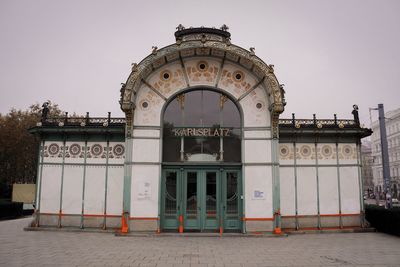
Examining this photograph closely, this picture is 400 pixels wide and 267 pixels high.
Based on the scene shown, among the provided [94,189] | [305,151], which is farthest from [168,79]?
[305,151]

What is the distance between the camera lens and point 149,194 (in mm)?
15094

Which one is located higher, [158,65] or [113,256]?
[158,65]

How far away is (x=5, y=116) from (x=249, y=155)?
3302cm

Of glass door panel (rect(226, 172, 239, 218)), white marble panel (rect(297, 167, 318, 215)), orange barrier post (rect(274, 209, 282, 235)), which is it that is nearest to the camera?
orange barrier post (rect(274, 209, 282, 235))

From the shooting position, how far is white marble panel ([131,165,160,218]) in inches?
589

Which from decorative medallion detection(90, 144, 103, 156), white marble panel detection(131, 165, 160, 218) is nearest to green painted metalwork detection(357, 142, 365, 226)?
white marble panel detection(131, 165, 160, 218)

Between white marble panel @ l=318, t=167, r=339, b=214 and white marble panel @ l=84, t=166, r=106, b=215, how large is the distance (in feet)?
35.7

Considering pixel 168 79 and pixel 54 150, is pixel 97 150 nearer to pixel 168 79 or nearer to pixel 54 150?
pixel 54 150

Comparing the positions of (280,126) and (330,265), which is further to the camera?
(280,126)

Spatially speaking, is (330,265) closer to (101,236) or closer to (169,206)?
(169,206)

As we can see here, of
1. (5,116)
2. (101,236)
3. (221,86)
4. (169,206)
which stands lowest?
(101,236)

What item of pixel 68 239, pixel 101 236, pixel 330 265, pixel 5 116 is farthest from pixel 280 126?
pixel 5 116

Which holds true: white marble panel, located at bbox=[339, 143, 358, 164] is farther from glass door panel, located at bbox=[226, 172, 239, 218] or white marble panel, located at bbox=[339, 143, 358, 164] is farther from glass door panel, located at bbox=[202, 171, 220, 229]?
glass door panel, located at bbox=[202, 171, 220, 229]

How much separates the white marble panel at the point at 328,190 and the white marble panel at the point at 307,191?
32 cm
